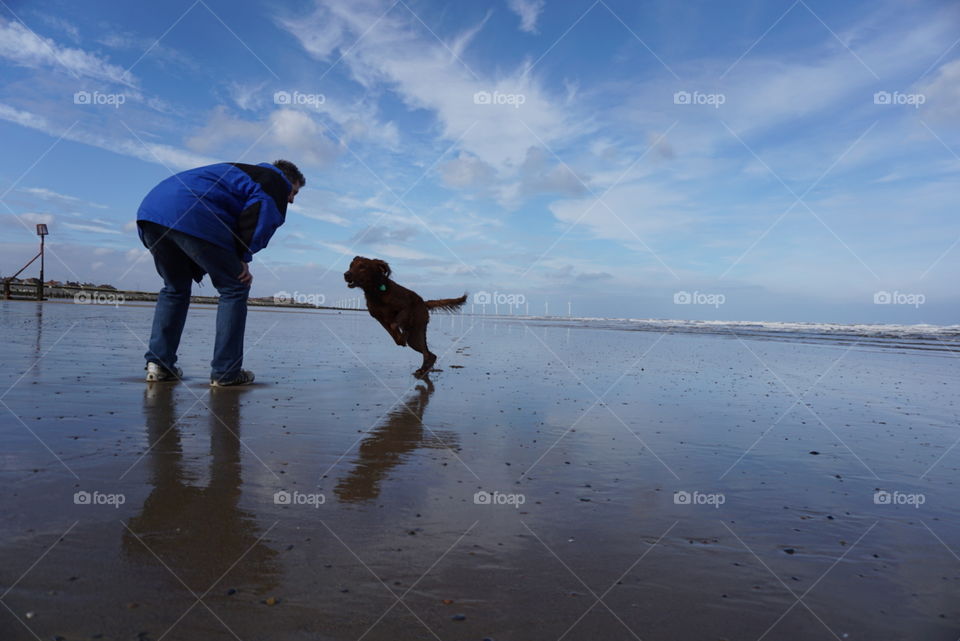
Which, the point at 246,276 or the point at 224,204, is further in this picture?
the point at 246,276

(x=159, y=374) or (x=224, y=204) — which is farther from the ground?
(x=224, y=204)

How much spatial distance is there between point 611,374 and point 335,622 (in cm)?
705

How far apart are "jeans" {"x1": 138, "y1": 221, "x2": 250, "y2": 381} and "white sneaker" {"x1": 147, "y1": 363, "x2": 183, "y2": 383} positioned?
0.06 meters

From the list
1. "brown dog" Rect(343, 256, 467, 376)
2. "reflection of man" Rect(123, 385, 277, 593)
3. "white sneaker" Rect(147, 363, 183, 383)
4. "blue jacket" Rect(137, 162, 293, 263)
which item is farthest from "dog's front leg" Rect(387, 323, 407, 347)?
"reflection of man" Rect(123, 385, 277, 593)

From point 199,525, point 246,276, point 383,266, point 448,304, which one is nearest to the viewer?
point 199,525

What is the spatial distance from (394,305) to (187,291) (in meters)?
2.56

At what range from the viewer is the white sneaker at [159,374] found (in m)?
5.52

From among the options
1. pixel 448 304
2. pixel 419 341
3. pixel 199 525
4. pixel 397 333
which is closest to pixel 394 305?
pixel 397 333

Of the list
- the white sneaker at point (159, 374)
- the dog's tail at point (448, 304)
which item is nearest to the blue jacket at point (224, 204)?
the white sneaker at point (159, 374)

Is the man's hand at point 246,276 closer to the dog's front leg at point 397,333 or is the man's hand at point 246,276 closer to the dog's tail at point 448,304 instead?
the dog's front leg at point 397,333

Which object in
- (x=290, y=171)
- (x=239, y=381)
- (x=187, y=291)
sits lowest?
(x=239, y=381)

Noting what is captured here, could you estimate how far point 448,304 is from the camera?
28.9 feet

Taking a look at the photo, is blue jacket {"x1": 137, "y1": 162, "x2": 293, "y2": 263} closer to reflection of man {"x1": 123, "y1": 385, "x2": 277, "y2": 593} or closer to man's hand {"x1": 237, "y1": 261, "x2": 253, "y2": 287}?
man's hand {"x1": 237, "y1": 261, "x2": 253, "y2": 287}

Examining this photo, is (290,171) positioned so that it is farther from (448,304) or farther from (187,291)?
(448,304)
